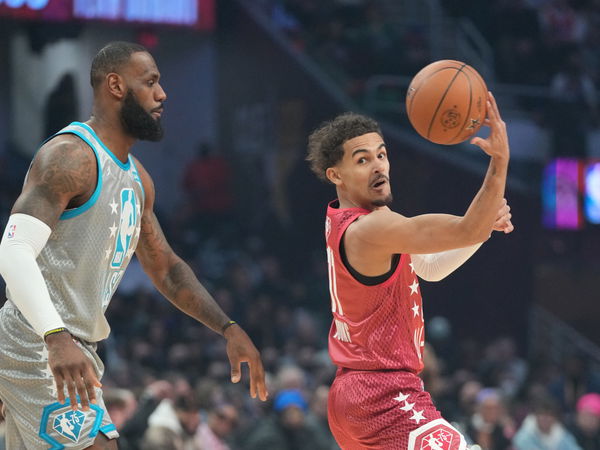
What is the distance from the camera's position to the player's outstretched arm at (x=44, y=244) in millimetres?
3656

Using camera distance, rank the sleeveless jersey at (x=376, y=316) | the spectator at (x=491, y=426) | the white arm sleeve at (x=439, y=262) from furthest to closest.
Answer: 1. the spectator at (x=491, y=426)
2. the white arm sleeve at (x=439, y=262)
3. the sleeveless jersey at (x=376, y=316)

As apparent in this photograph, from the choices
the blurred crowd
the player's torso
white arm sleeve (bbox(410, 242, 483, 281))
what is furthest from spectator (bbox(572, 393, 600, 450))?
the player's torso

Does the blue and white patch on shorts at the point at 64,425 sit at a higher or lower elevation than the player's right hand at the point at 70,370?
lower

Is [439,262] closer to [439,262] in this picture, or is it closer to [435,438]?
[439,262]

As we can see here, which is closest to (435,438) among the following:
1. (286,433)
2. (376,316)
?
(376,316)

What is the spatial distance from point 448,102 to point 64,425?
1.88 m

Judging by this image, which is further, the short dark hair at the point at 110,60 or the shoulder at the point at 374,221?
the short dark hair at the point at 110,60

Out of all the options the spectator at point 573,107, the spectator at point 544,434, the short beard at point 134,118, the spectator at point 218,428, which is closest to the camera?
the short beard at point 134,118

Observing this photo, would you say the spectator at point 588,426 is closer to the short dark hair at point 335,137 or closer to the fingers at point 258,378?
the fingers at point 258,378

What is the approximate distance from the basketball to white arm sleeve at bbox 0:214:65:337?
1.51 meters

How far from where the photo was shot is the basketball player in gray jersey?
3.75 metres

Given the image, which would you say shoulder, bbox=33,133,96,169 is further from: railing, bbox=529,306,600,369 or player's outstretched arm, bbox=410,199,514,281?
railing, bbox=529,306,600,369

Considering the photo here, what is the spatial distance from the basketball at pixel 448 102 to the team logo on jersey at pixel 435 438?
110 cm

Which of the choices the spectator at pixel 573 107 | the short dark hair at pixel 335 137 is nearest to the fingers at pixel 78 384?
Result: the short dark hair at pixel 335 137
